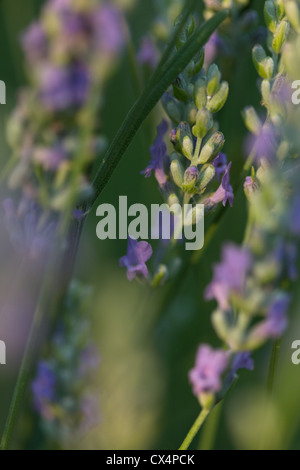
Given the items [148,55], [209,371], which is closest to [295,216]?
[209,371]

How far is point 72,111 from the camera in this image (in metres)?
0.43

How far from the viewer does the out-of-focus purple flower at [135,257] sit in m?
0.70

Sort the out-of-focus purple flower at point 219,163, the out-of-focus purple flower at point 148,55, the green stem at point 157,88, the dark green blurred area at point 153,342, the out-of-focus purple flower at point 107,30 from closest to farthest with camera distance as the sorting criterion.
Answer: the out-of-focus purple flower at point 107,30 → the green stem at point 157,88 → the out-of-focus purple flower at point 219,163 → the dark green blurred area at point 153,342 → the out-of-focus purple flower at point 148,55

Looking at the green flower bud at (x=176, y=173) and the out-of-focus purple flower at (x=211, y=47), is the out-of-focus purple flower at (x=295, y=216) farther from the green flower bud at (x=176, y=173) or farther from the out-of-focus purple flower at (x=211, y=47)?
the out-of-focus purple flower at (x=211, y=47)

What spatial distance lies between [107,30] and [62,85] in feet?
0.16

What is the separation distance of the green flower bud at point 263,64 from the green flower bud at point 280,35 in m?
0.02

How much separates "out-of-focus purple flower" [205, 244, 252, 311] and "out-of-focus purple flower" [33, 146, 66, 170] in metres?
0.16

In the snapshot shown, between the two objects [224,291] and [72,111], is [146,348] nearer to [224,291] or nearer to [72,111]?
[224,291]

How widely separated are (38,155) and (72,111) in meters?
0.05

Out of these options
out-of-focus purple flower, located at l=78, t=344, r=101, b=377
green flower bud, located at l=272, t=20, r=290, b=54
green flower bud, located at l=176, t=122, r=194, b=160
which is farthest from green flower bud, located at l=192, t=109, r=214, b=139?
out-of-focus purple flower, located at l=78, t=344, r=101, b=377

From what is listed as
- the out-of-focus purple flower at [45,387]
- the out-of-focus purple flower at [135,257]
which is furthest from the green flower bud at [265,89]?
the out-of-focus purple flower at [45,387]

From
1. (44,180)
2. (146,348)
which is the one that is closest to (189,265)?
(146,348)

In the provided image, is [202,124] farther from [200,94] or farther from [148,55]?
[148,55]

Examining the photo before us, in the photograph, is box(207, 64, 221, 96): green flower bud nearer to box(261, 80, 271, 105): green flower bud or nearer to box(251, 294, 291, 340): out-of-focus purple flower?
box(261, 80, 271, 105): green flower bud
